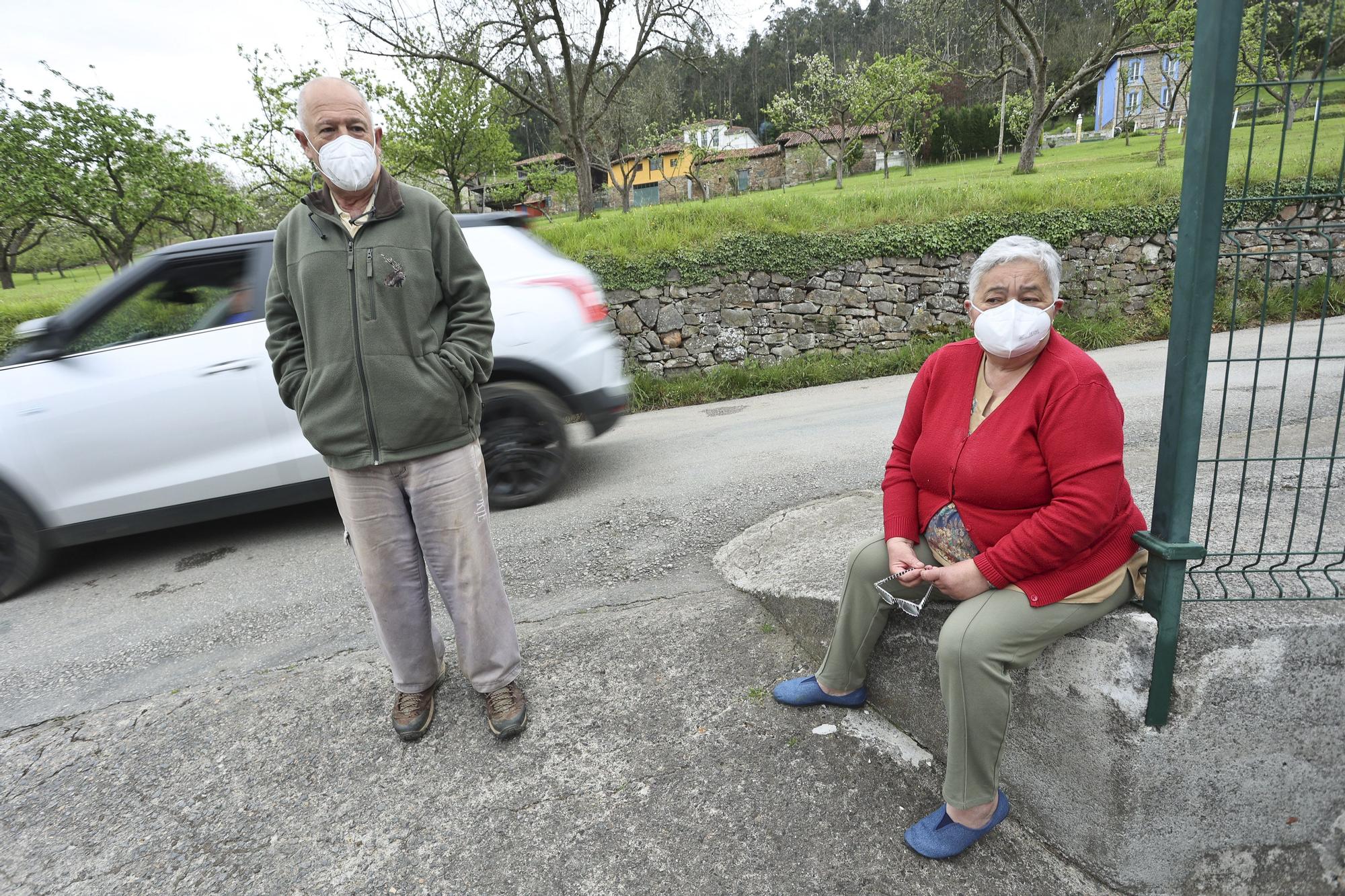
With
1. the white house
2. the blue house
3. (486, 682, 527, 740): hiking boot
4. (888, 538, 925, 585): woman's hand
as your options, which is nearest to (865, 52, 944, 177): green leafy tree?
the white house

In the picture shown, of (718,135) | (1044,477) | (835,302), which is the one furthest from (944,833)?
(718,135)

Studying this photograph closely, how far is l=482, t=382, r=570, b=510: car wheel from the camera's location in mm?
4516

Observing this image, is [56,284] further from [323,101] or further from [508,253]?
[323,101]

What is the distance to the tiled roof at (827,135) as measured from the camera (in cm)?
4109

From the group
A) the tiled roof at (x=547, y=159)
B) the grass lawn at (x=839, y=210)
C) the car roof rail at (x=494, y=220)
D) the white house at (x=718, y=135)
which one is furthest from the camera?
the white house at (x=718, y=135)

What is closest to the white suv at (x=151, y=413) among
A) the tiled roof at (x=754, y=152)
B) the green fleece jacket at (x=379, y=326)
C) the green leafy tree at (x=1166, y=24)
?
the green fleece jacket at (x=379, y=326)

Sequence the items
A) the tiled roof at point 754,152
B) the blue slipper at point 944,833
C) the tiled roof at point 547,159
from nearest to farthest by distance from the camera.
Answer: the blue slipper at point 944,833 < the tiled roof at point 547,159 < the tiled roof at point 754,152

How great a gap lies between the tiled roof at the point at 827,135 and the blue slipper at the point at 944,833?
41.3 m

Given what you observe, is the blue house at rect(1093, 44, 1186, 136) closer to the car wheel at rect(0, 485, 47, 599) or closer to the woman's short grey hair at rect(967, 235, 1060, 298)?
the woman's short grey hair at rect(967, 235, 1060, 298)

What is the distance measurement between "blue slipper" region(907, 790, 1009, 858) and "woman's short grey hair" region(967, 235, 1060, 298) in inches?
57.7

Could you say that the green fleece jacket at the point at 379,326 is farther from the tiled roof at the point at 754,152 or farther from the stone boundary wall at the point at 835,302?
the tiled roof at the point at 754,152

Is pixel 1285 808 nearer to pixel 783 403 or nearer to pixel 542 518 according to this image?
pixel 542 518

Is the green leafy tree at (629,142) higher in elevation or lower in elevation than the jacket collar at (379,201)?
higher

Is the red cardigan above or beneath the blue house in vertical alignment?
beneath
